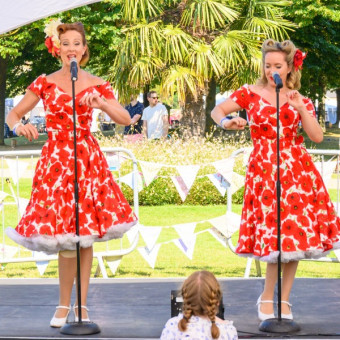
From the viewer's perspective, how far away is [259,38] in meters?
19.1

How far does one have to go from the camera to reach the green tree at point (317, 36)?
1061 inches

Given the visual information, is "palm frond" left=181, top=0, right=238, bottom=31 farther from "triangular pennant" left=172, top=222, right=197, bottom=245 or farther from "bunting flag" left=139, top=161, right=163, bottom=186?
"triangular pennant" left=172, top=222, right=197, bottom=245

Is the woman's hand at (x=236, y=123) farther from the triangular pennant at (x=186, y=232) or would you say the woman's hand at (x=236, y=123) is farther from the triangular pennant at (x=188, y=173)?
the triangular pennant at (x=188, y=173)

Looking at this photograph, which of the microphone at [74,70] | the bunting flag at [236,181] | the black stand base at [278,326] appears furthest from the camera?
the bunting flag at [236,181]

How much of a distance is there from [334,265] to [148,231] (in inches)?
105

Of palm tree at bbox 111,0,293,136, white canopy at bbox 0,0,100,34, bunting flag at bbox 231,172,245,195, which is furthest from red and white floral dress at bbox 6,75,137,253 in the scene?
palm tree at bbox 111,0,293,136

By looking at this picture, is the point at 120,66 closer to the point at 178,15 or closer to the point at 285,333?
the point at 178,15

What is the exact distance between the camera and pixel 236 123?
16.9 feet

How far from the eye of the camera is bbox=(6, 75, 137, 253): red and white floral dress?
17.0ft

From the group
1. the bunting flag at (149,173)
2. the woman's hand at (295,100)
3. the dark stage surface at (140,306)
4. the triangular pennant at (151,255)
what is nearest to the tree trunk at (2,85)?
the bunting flag at (149,173)

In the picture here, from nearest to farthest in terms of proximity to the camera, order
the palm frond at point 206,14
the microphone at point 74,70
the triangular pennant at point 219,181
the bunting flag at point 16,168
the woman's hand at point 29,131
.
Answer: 1. the microphone at point 74,70
2. the woman's hand at point 29,131
3. the bunting flag at point 16,168
4. the triangular pennant at point 219,181
5. the palm frond at point 206,14

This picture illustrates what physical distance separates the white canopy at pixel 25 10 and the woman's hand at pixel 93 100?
0.53 m

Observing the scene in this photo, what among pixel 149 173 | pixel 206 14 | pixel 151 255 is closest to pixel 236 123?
pixel 151 255

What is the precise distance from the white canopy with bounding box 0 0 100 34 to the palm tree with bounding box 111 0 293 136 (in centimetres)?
1228
